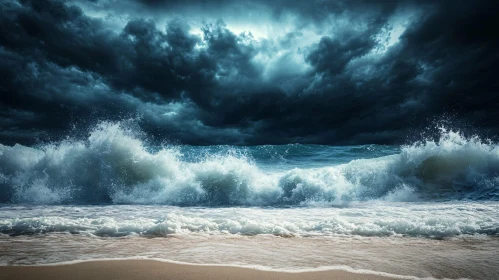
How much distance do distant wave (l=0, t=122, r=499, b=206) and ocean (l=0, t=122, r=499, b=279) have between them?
4 cm

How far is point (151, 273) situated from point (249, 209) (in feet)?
16.3

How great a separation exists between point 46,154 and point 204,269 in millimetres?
11358

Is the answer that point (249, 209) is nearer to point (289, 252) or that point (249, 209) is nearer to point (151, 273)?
point (289, 252)

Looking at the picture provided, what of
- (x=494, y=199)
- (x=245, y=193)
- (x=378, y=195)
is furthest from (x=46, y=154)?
(x=494, y=199)

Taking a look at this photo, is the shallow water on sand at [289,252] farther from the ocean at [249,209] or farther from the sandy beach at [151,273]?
the sandy beach at [151,273]

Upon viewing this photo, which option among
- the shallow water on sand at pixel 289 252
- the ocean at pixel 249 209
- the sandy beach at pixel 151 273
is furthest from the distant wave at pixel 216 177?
the sandy beach at pixel 151 273

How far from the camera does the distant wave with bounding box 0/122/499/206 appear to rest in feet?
31.0

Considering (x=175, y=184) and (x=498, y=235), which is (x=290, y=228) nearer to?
(x=498, y=235)

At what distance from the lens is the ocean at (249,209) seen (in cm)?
382

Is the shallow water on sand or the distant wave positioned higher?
the distant wave

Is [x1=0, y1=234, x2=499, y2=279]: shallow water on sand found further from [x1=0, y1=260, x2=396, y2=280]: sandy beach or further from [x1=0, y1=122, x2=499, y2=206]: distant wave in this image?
[x1=0, y1=122, x2=499, y2=206]: distant wave

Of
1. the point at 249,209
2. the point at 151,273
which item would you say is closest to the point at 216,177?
the point at 249,209

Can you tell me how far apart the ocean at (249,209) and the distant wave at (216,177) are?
0.04 metres

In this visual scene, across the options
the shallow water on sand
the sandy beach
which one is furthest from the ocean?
the sandy beach
